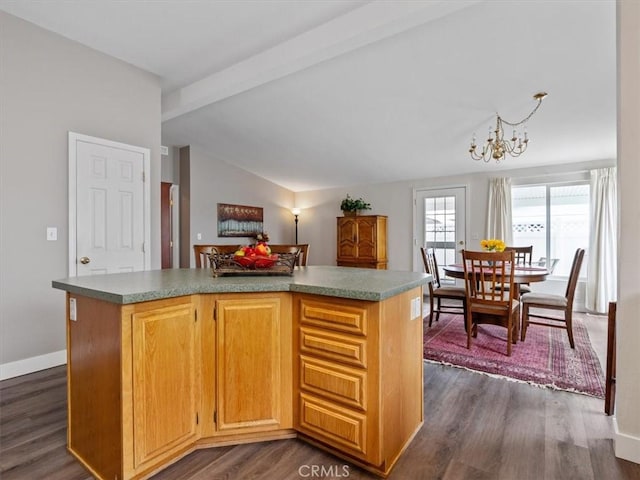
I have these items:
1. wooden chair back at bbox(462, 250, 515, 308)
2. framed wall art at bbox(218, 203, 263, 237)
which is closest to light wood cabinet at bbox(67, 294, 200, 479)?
wooden chair back at bbox(462, 250, 515, 308)

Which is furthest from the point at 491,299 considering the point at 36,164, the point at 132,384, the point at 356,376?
the point at 36,164

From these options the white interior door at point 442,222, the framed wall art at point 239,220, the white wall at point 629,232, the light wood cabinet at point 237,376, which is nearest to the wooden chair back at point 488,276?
the white wall at point 629,232

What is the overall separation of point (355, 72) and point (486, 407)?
3.14 meters

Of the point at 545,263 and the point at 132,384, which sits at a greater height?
the point at 545,263

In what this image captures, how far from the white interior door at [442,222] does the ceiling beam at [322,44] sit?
12.2ft

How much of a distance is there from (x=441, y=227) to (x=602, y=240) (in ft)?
7.32

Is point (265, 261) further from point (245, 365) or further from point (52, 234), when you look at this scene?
point (52, 234)

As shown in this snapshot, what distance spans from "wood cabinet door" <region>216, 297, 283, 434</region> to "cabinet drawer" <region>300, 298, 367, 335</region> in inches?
6.2

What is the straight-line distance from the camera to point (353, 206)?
6.69 metres

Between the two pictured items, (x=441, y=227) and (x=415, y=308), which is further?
(x=441, y=227)

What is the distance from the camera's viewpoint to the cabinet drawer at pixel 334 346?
1.55 metres

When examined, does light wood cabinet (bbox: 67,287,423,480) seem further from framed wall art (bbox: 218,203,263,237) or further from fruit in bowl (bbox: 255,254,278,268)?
framed wall art (bbox: 218,203,263,237)

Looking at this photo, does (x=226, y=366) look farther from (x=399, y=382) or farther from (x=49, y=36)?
(x=49, y=36)

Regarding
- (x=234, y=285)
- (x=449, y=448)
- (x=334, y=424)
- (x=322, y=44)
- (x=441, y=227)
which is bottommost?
(x=449, y=448)
